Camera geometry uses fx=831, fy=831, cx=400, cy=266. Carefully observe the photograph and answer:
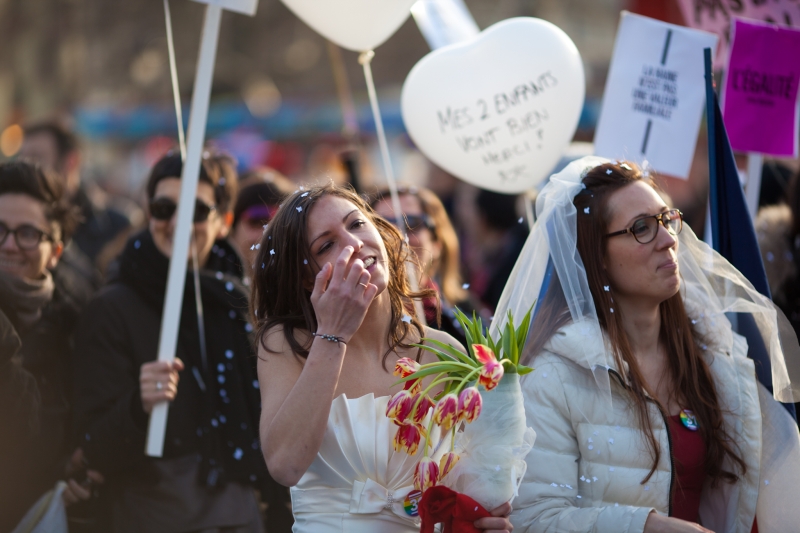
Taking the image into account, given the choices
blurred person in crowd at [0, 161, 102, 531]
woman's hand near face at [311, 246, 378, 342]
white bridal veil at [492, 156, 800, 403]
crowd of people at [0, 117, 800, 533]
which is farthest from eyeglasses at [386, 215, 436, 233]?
woman's hand near face at [311, 246, 378, 342]

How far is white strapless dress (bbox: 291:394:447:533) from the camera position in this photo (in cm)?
224

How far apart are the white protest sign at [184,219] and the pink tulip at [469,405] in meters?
1.52

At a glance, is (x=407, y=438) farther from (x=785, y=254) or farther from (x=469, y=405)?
(x=785, y=254)

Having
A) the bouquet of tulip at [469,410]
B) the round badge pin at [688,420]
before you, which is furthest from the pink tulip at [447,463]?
the round badge pin at [688,420]

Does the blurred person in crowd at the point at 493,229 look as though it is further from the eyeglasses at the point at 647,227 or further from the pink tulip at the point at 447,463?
the pink tulip at the point at 447,463

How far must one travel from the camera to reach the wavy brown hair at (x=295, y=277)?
2.37 meters

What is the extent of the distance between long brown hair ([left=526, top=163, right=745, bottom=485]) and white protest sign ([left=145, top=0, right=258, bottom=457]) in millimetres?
1349

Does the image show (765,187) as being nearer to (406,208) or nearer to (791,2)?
(791,2)

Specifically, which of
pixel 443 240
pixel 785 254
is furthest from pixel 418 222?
pixel 785 254

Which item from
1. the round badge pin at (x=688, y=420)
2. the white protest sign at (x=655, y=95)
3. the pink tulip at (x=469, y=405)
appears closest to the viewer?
the pink tulip at (x=469, y=405)

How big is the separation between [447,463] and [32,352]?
202 cm

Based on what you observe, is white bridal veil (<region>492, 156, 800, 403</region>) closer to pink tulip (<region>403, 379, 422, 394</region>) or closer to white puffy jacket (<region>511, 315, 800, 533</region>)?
white puffy jacket (<region>511, 315, 800, 533</region>)

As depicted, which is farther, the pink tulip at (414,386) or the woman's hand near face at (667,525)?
the woman's hand near face at (667,525)

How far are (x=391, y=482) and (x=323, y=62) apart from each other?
2547cm
